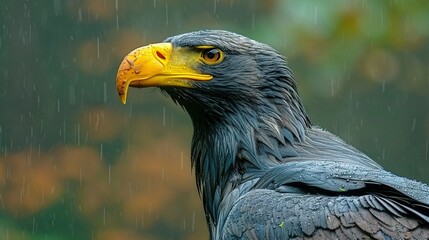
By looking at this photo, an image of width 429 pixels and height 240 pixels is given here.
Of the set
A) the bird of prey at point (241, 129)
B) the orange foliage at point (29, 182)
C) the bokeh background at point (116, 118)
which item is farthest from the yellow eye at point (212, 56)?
the orange foliage at point (29, 182)

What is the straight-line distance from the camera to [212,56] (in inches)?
225

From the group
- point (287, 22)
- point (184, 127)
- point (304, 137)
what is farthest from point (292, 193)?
point (184, 127)

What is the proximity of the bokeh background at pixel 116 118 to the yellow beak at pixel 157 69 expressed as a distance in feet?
18.5

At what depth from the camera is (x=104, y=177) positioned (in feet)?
38.8

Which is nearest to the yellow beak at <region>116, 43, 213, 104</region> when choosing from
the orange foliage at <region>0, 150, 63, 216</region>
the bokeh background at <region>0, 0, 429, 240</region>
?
the bokeh background at <region>0, 0, 429, 240</region>

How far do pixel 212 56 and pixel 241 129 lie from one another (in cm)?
35

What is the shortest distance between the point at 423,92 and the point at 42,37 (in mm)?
3535

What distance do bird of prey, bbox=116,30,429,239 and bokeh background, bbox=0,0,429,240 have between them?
5.56 m

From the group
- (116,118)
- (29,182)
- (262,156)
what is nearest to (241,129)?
(262,156)

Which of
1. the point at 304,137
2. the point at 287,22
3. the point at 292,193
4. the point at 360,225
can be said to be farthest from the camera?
the point at 287,22

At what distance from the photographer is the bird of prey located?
512cm

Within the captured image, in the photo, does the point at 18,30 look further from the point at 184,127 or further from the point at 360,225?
the point at 360,225

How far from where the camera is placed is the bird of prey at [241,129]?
5.12m

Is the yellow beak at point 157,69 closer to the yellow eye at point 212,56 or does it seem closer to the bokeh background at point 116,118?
the yellow eye at point 212,56
